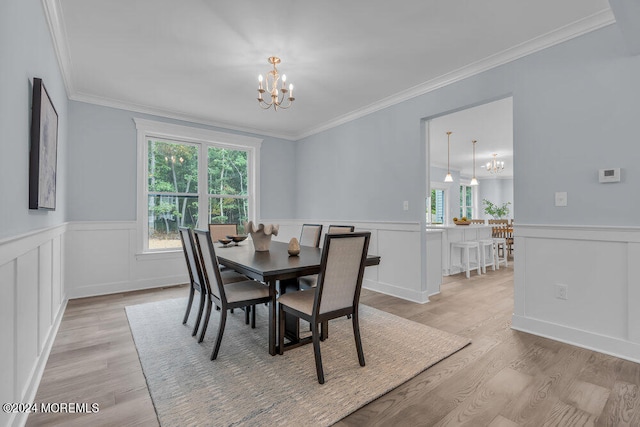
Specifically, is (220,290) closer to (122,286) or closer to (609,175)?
(122,286)

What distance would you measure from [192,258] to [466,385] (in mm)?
2312

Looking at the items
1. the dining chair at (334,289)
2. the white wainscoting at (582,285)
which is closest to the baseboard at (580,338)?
the white wainscoting at (582,285)

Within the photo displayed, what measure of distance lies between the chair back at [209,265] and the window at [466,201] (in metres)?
9.36

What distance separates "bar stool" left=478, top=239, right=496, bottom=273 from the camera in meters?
5.38

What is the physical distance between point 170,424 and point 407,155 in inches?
135

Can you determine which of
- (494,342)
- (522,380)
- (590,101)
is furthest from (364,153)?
(522,380)

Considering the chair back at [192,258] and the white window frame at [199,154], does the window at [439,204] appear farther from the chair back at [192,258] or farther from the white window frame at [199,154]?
the chair back at [192,258]

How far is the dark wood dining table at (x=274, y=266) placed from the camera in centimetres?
201

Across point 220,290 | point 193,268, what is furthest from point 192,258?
point 220,290

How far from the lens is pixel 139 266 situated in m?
4.23

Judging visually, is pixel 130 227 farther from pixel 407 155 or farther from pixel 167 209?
pixel 407 155

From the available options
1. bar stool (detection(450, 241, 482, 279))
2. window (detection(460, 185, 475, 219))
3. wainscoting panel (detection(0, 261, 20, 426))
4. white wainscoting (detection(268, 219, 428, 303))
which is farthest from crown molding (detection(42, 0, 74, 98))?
window (detection(460, 185, 475, 219))

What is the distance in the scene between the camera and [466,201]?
1038cm

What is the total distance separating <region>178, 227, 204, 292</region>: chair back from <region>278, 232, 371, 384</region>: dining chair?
0.90 m
